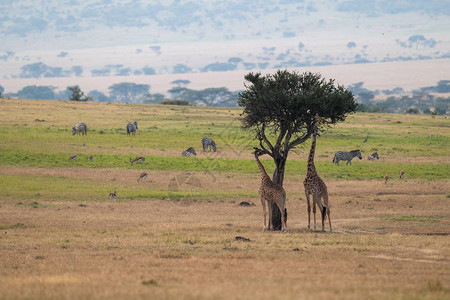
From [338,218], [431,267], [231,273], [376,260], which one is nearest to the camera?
[231,273]

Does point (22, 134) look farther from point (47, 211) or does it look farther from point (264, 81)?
point (264, 81)

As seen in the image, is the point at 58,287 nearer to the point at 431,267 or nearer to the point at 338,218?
the point at 431,267

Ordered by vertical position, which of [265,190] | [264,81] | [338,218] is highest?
[264,81]

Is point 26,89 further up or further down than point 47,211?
further up

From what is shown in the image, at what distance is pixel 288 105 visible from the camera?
2406 centimetres

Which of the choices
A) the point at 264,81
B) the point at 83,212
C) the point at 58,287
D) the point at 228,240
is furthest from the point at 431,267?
the point at 83,212

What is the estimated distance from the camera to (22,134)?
49625 mm

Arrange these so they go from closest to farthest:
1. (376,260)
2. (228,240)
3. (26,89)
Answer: (376,260)
(228,240)
(26,89)

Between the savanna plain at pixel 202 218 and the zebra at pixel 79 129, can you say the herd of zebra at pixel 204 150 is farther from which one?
the savanna plain at pixel 202 218

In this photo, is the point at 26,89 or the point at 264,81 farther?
the point at 26,89

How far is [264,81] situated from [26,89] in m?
185

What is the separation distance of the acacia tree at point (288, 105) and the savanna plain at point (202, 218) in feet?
8.17

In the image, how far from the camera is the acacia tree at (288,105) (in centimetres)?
2389

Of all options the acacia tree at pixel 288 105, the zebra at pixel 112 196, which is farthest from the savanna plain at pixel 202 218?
the acacia tree at pixel 288 105
